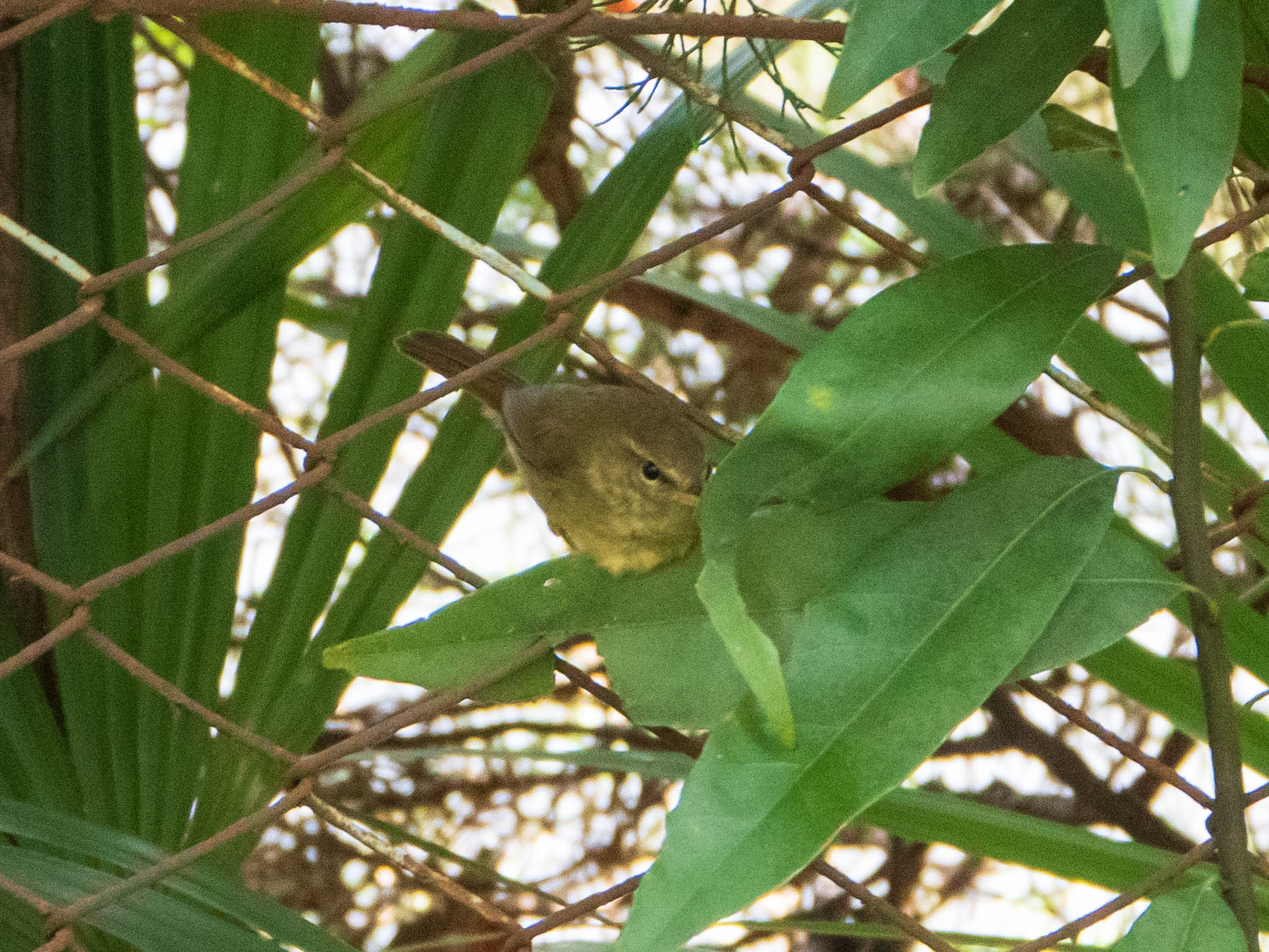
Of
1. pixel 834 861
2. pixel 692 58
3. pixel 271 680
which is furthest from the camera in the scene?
pixel 834 861

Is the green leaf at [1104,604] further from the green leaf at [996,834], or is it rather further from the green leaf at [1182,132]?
the green leaf at [996,834]

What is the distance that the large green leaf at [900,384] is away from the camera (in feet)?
2.13

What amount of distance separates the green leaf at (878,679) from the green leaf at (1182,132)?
0.61 feet

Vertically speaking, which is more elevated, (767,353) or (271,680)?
(767,353)

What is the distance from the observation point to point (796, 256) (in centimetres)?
217

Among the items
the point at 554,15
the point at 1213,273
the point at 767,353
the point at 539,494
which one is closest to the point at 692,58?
the point at 767,353

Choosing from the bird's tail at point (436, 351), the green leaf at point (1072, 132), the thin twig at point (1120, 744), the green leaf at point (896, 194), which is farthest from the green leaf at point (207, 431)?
the thin twig at point (1120, 744)

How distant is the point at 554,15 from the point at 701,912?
0.51 meters

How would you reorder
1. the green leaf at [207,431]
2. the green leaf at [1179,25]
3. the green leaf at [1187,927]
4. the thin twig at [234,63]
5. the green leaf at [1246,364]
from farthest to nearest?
1. the green leaf at [207,431]
2. the green leaf at [1246,364]
3. the thin twig at [234,63]
4. the green leaf at [1187,927]
5. the green leaf at [1179,25]

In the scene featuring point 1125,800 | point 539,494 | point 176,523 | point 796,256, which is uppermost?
point 796,256

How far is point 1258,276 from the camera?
2.37 ft

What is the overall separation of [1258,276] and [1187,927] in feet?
1.22

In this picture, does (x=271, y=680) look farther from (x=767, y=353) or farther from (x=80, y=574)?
(x=767, y=353)

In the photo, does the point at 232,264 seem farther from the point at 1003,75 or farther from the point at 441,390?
the point at 1003,75
